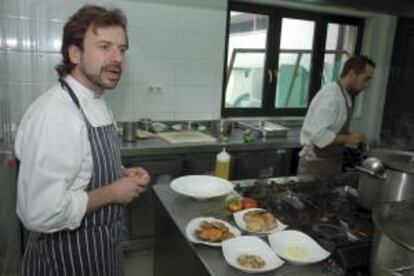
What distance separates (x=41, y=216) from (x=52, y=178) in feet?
0.34

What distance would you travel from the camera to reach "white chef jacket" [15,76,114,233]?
961 millimetres

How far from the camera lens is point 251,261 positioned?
38.8 inches

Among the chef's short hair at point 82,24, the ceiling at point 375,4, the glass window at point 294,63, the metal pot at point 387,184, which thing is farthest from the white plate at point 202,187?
the glass window at point 294,63

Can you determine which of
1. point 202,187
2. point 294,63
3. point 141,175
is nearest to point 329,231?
point 202,187

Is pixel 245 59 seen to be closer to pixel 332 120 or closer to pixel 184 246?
pixel 332 120

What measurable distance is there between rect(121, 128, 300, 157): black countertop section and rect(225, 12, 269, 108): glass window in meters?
0.40

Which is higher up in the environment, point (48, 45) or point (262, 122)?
point (48, 45)

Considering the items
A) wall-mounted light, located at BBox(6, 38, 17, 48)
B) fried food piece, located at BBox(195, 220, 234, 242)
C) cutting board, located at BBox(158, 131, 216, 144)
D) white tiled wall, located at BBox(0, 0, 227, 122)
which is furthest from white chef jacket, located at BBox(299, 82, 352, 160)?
wall-mounted light, located at BBox(6, 38, 17, 48)

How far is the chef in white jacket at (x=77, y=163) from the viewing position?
0.97 metres

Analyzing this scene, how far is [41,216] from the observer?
969mm

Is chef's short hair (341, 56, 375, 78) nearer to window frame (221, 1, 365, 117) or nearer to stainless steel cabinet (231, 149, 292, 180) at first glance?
stainless steel cabinet (231, 149, 292, 180)

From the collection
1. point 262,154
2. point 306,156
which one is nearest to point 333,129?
point 306,156

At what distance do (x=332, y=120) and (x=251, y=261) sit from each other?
1357 mm

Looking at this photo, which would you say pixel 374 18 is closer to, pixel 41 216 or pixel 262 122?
pixel 262 122
